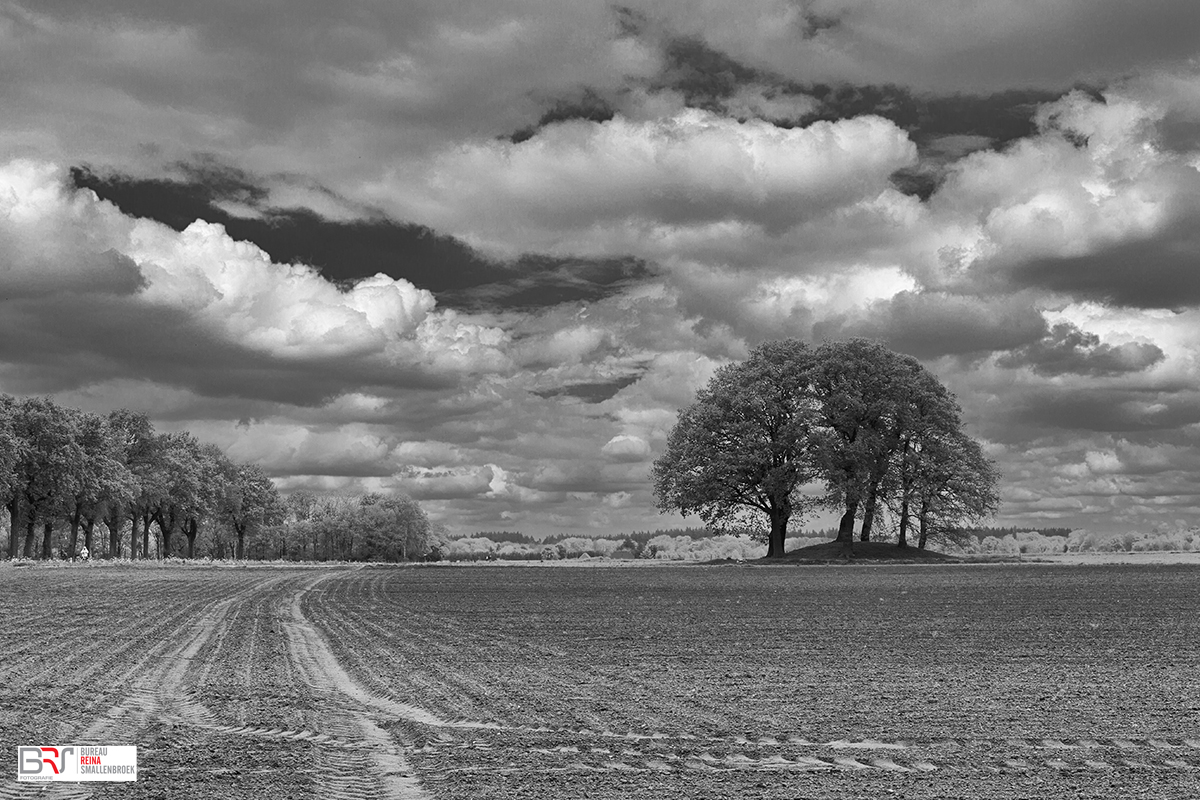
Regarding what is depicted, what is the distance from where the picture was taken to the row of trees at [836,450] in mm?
75625

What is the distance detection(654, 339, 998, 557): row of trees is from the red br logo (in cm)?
6592

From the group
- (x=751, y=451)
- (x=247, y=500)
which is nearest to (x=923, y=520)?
(x=751, y=451)

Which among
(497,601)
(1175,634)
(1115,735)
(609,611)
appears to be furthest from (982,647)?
(497,601)

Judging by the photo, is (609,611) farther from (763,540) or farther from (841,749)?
(763,540)

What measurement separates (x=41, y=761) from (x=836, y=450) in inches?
2659

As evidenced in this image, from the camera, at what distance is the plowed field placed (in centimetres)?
1039

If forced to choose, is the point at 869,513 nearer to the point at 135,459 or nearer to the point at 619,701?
the point at 619,701

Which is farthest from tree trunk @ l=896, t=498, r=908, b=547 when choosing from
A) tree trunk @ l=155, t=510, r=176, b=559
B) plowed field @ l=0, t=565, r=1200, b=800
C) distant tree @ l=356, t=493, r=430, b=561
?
distant tree @ l=356, t=493, r=430, b=561

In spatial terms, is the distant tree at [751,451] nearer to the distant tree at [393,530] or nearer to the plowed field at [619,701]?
the plowed field at [619,701]

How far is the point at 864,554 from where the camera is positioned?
7744 cm

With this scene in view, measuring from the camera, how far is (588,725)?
1312 centimetres

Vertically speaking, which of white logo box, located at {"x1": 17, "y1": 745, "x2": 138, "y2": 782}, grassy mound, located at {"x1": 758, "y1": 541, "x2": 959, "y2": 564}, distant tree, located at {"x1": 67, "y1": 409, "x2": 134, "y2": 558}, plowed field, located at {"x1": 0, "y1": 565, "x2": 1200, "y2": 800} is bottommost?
grassy mound, located at {"x1": 758, "y1": 541, "x2": 959, "y2": 564}

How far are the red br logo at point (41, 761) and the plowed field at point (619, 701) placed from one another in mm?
182

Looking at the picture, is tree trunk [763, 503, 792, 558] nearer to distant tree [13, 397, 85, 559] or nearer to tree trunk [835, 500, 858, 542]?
tree trunk [835, 500, 858, 542]
